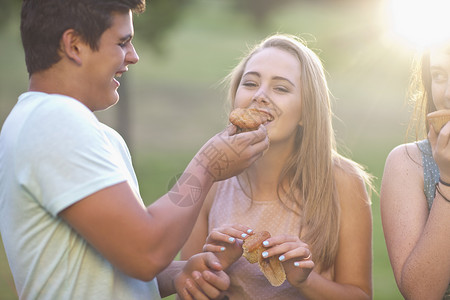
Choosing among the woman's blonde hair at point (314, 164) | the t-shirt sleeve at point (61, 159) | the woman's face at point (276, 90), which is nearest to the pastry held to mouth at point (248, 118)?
the woman's face at point (276, 90)

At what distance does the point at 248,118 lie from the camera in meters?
2.93

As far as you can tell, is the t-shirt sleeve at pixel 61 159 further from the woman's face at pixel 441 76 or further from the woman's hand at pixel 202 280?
the woman's face at pixel 441 76

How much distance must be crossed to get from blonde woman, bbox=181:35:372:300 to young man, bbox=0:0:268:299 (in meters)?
0.75

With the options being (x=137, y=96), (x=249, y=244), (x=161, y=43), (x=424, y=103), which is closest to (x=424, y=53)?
Result: (x=424, y=103)

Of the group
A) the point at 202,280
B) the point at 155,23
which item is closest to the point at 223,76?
the point at 155,23

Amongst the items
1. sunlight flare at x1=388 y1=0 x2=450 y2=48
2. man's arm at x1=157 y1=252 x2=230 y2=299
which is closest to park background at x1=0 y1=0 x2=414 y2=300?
sunlight flare at x1=388 y1=0 x2=450 y2=48

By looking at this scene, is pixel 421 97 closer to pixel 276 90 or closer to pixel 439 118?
pixel 439 118

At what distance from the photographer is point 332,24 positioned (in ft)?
84.5

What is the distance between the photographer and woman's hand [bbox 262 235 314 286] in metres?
2.58

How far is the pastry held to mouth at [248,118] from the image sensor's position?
289 cm

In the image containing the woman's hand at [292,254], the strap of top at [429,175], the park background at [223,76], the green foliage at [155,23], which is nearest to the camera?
the woman's hand at [292,254]

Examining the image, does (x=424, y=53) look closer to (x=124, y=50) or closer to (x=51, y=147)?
(x=124, y=50)

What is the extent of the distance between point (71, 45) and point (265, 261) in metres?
1.38

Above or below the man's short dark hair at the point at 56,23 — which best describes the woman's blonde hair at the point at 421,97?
below
